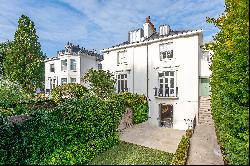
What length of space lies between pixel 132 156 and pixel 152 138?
18.2 feet

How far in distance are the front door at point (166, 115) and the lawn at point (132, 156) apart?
1125cm

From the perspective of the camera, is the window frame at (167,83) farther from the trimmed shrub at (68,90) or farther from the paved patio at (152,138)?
the trimmed shrub at (68,90)

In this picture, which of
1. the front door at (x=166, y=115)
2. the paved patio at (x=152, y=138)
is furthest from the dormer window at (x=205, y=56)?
the paved patio at (x=152, y=138)

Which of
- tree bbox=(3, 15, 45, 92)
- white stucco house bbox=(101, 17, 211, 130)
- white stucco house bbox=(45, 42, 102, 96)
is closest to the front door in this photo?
white stucco house bbox=(101, 17, 211, 130)

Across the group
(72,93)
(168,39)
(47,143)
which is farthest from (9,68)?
(47,143)

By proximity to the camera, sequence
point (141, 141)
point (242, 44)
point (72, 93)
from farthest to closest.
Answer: point (72, 93)
point (141, 141)
point (242, 44)

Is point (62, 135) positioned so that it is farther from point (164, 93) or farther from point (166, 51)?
point (166, 51)

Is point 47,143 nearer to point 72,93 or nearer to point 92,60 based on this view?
point 72,93

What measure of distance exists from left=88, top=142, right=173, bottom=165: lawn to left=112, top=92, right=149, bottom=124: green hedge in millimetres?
7291

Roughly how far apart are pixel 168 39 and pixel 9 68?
2561cm

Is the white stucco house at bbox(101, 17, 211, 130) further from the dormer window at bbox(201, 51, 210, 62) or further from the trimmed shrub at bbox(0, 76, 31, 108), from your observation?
the trimmed shrub at bbox(0, 76, 31, 108)

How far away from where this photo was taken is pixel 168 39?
26422 millimetres

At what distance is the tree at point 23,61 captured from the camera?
1412 inches

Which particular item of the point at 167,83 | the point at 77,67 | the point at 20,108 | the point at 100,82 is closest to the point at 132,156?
the point at 20,108
